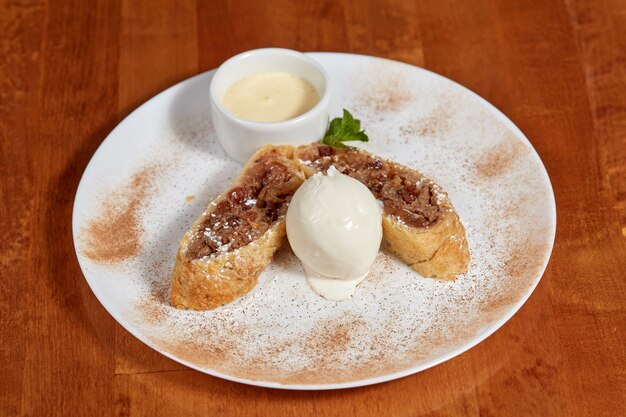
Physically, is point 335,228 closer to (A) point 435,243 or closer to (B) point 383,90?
(A) point 435,243

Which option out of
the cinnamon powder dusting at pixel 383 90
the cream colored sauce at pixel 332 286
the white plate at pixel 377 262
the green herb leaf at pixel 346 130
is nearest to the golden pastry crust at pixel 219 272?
the white plate at pixel 377 262

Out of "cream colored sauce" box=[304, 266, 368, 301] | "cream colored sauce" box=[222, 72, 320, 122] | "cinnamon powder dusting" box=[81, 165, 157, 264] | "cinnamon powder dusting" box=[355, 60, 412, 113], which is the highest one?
"cream colored sauce" box=[222, 72, 320, 122]

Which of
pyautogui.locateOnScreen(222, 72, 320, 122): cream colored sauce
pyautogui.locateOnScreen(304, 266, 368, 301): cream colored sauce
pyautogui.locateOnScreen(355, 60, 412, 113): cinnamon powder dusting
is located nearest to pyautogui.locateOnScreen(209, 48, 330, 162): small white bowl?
pyautogui.locateOnScreen(222, 72, 320, 122): cream colored sauce

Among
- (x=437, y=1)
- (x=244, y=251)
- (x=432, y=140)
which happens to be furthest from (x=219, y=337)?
(x=437, y=1)

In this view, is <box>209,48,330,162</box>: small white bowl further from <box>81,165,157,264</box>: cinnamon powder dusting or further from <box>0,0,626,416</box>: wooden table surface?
<box>0,0,626,416</box>: wooden table surface

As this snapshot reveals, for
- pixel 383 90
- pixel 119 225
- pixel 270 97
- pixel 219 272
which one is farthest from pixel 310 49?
pixel 219 272

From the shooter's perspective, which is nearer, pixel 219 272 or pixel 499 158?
pixel 219 272

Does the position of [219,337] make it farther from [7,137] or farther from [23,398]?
[7,137]
